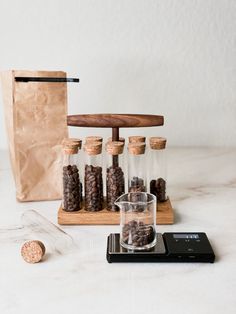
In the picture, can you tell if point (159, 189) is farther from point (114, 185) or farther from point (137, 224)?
point (137, 224)

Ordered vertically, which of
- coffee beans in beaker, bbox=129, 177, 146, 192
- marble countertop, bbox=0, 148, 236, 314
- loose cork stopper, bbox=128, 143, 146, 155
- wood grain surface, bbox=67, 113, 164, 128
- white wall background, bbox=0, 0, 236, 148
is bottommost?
marble countertop, bbox=0, 148, 236, 314

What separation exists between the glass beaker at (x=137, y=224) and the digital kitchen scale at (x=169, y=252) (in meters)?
0.02

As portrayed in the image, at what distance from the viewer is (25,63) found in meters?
1.55

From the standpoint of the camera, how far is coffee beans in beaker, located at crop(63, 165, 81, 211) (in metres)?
1.00

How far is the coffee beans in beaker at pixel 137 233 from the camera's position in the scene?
32.1 inches

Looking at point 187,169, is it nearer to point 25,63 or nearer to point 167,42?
point 167,42

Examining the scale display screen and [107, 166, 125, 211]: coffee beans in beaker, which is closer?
the scale display screen

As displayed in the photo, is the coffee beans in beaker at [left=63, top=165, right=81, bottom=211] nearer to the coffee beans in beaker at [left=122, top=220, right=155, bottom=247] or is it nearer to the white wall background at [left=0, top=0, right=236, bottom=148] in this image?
the coffee beans in beaker at [left=122, top=220, right=155, bottom=247]

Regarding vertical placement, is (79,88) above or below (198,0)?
below

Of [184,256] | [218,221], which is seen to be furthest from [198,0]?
[184,256]

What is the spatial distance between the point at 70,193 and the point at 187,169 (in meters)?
0.53

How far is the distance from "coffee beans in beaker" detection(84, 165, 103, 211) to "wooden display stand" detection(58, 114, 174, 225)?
17 mm

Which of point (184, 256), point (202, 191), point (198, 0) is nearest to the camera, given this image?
point (184, 256)

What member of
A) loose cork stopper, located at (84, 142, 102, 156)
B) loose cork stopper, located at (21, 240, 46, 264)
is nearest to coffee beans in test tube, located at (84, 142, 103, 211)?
loose cork stopper, located at (84, 142, 102, 156)
